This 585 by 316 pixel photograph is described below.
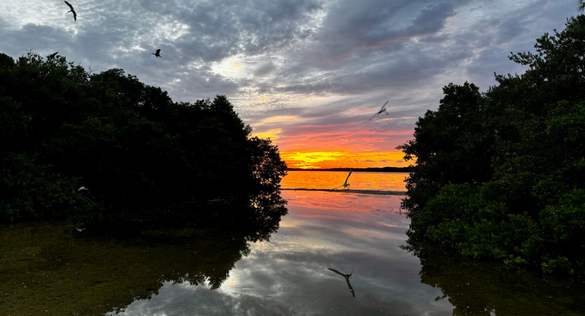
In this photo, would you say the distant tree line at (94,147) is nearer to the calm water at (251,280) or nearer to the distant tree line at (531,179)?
the calm water at (251,280)

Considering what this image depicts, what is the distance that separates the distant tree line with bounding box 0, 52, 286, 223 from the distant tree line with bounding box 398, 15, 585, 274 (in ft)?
84.9

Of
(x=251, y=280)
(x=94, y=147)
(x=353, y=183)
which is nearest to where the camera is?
(x=251, y=280)

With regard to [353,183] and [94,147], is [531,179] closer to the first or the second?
[94,147]

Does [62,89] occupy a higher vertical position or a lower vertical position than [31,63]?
lower

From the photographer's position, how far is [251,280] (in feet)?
36.7

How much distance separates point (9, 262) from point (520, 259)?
66.6 feet

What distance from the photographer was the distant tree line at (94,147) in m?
22.7

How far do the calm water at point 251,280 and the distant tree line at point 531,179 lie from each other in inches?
61.2

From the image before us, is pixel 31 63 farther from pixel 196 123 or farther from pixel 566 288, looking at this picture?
pixel 566 288

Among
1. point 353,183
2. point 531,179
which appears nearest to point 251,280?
point 531,179

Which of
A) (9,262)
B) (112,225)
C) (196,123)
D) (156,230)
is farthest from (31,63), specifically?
(196,123)

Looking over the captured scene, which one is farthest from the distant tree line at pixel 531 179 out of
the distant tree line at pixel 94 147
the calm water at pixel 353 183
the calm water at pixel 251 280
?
the calm water at pixel 353 183

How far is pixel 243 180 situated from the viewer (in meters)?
56.9

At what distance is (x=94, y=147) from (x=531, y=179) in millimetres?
33826
